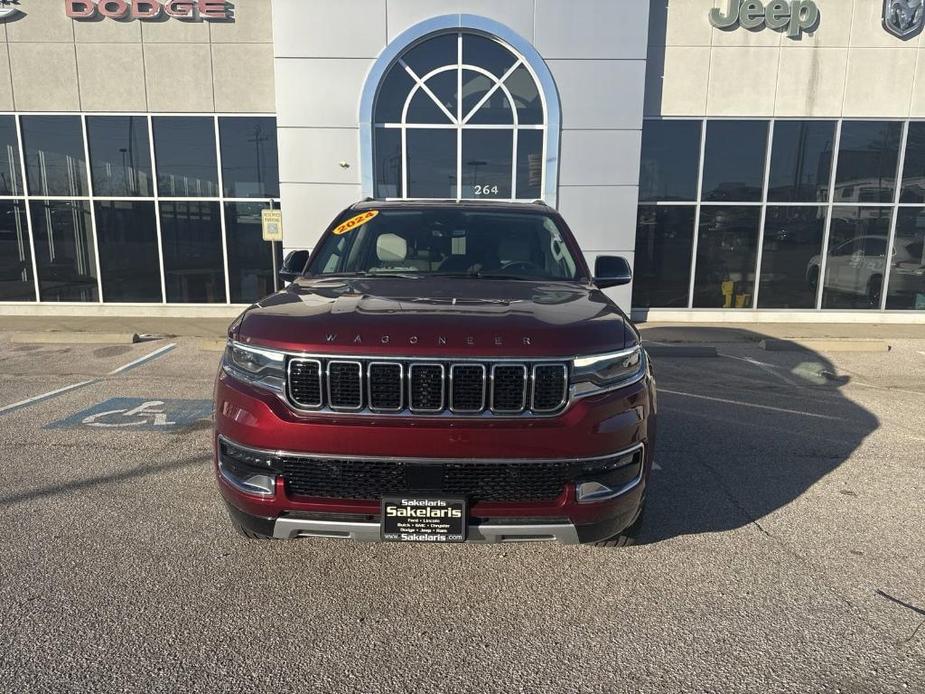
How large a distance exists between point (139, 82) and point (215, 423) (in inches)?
442

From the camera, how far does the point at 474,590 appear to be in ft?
10.1

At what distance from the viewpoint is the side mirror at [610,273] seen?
4148mm

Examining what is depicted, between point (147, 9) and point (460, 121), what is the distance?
5999 mm

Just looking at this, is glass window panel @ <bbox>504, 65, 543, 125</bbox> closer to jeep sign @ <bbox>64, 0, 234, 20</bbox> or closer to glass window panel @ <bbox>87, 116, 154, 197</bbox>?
jeep sign @ <bbox>64, 0, 234, 20</bbox>

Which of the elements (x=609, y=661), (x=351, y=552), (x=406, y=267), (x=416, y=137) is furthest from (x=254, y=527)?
(x=416, y=137)

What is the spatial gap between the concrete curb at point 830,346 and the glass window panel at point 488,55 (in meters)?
6.33

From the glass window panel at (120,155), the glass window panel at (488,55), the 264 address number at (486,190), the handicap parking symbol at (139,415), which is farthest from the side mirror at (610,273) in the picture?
the glass window panel at (120,155)

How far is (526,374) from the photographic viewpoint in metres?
2.69

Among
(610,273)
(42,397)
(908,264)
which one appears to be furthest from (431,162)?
(908,264)

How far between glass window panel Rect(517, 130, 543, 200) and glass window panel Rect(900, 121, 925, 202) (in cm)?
703

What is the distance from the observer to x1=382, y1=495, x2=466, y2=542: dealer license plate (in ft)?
8.64

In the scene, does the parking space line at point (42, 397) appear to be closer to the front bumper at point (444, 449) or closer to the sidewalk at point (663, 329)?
the sidewalk at point (663, 329)

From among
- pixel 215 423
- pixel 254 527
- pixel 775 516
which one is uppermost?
pixel 215 423

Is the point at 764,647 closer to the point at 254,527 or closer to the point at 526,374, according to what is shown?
the point at 526,374
